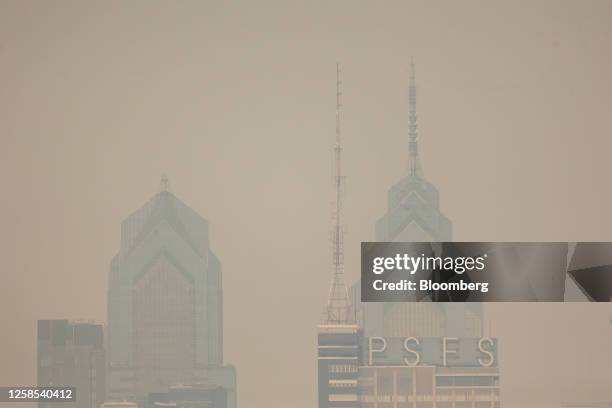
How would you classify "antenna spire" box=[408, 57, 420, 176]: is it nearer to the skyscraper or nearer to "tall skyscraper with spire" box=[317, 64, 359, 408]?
"tall skyscraper with spire" box=[317, 64, 359, 408]

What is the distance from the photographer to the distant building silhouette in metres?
4.80

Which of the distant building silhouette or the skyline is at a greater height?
the skyline

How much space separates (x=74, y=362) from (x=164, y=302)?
599mm

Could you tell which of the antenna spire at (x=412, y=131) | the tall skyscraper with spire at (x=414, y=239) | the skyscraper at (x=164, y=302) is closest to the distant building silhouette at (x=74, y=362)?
the skyscraper at (x=164, y=302)

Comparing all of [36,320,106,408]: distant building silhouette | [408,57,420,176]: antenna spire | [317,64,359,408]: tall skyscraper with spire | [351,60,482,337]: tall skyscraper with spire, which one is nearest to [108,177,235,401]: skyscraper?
[36,320,106,408]: distant building silhouette

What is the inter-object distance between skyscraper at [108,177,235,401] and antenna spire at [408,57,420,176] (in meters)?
1.16

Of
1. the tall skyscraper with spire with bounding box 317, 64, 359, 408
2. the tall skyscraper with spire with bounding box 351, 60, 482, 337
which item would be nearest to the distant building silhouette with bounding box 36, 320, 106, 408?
the tall skyscraper with spire with bounding box 317, 64, 359, 408

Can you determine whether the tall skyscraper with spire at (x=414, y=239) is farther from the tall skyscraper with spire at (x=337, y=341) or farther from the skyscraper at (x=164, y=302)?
the skyscraper at (x=164, y=302)

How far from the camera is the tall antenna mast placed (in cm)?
475

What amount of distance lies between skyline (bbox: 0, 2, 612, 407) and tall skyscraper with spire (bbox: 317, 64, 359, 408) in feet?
0.17

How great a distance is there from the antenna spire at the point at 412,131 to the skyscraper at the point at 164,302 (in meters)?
1.16

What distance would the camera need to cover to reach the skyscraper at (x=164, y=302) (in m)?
4.78

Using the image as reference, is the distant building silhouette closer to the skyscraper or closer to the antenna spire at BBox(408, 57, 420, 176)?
the skyscraper

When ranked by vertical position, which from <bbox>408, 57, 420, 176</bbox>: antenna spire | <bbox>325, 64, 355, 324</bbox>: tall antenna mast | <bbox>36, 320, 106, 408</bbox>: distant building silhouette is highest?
<bbox>408, 57, 420, 176</bbox>: antenna spire
